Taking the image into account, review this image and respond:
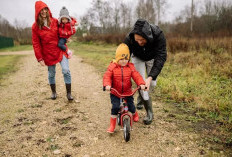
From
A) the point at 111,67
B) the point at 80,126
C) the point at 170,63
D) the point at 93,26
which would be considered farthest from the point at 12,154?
the point at 93,26

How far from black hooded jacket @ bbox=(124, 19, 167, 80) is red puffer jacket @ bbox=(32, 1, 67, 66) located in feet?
6.40

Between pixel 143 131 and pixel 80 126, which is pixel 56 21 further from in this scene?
pixel 143 131

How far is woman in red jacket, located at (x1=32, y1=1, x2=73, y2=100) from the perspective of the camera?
156 inches

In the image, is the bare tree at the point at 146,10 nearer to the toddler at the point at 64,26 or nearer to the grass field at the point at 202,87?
the grass field at the point at 202,87

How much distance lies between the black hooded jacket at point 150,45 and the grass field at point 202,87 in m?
1.56

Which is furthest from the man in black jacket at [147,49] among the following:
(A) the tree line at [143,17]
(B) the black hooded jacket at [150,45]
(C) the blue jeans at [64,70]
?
(A) the tree line at [143,17]

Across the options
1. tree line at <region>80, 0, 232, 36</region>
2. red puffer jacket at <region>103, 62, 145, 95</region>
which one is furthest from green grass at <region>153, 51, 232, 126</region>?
tree line at <region>80, 0, 232, 36</region>

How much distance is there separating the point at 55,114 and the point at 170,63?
22.2 ft

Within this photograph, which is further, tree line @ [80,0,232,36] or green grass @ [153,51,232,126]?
tree line @ [80,0,232,36]

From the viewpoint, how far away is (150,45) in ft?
10.3

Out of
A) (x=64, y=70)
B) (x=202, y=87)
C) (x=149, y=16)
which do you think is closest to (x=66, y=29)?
(x=64, y=70)

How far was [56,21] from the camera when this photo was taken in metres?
4.29

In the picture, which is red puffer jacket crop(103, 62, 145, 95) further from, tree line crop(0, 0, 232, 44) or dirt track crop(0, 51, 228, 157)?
tree line crop(0, 0, 232, 44)

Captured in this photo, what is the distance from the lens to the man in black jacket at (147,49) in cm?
277
